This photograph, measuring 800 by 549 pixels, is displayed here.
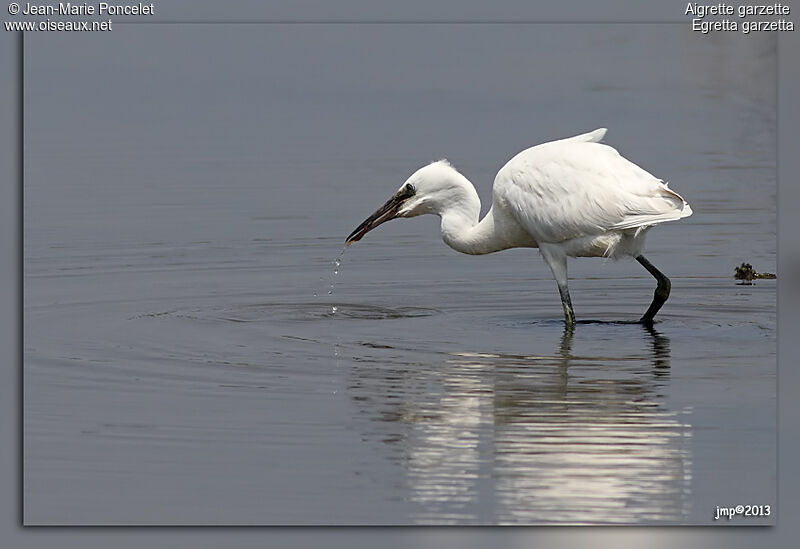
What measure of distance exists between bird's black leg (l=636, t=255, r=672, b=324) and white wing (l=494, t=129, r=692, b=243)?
0.77 meters

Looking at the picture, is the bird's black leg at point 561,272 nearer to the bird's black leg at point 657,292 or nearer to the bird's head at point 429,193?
the bird's black leg at point 657,292

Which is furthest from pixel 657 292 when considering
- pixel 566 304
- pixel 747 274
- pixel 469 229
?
pixel 469 229

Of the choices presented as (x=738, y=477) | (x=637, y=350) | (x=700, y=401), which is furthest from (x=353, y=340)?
(x=738, y=477)

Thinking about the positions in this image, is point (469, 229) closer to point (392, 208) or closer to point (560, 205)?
point (392, 208)

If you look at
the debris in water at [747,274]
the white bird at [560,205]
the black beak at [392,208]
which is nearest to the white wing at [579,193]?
the white bird at [560,205]

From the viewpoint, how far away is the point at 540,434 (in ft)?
31.2

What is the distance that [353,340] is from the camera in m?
11.7

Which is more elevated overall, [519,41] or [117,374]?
[519,41]

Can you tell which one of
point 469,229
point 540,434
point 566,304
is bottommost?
point 540,434

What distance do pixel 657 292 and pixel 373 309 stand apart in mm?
2070

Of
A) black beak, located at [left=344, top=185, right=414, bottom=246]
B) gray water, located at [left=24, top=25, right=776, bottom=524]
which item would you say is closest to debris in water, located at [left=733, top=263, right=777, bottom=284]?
gray water, located at [left=24, top=25, right=776, bottom=524]

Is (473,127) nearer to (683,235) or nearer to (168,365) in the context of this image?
(683,235)

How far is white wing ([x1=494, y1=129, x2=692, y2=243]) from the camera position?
11.7m

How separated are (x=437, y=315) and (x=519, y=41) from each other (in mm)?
2437
